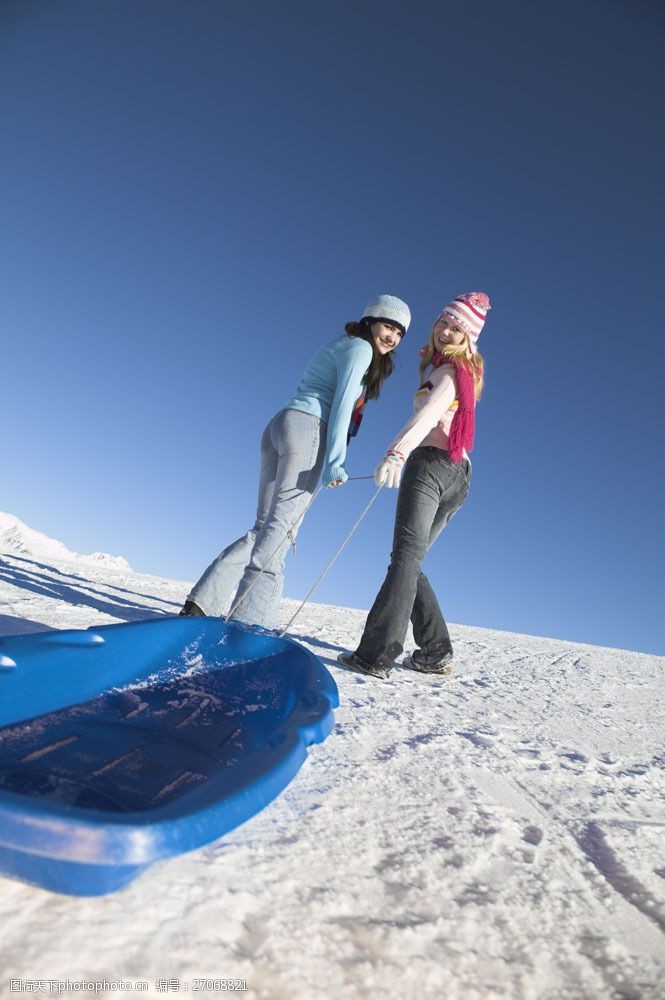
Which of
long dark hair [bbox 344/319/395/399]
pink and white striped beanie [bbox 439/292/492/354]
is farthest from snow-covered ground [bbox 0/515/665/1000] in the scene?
pink and white striped beanie [bbox 439/292/492/354]

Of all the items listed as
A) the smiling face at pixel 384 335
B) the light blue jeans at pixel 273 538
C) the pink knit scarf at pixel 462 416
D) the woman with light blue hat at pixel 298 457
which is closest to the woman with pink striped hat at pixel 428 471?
the pink knit scarf at pixel 462 416

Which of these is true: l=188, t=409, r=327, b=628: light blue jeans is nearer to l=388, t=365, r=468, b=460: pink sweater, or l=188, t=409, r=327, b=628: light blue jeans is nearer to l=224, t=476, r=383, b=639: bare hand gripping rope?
l=224, t=476, r=383, b=639: bare hand gripping rope

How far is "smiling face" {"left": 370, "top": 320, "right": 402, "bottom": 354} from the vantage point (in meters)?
3.10

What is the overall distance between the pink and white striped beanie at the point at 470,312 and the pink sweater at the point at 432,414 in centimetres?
28

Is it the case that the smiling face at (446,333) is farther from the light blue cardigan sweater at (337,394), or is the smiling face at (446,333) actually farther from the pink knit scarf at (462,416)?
the light blue cardigan sweater at (337,394)

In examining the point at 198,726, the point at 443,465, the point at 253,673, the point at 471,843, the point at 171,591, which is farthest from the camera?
the point at 171,591

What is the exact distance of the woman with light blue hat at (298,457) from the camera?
2857 millimetres

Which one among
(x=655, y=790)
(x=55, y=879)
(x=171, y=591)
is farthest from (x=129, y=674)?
(x=171, y=591)

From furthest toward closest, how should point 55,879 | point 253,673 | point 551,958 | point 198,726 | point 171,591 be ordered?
point 171,591 < point 253,673 < point 198,726 < point 551,958 < point 55,879

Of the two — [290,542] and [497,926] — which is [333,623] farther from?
[497,926]

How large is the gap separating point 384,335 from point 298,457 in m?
0.87

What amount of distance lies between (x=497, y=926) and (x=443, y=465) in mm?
2213

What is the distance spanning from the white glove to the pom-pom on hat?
93 centimetres

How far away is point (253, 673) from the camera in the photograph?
72.9 inches
